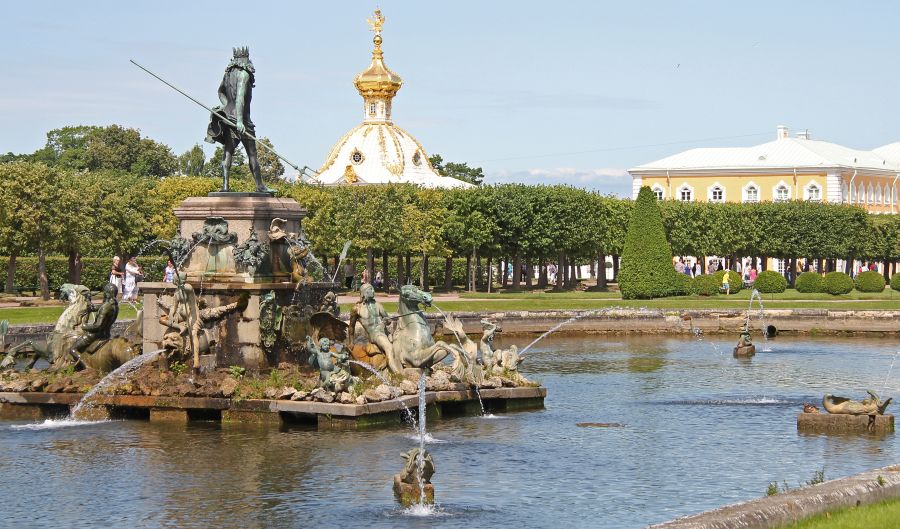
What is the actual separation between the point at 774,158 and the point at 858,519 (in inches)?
3977

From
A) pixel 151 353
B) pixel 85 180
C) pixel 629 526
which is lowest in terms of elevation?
pixel 629 526

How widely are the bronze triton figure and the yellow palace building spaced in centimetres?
8450

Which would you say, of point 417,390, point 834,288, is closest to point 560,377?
point 417,390

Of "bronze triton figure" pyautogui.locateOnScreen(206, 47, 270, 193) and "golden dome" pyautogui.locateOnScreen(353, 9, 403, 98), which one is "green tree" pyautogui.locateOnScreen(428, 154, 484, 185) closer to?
"golden dome" pyautogui.locateOnScreen(353, 9, 403, 98)

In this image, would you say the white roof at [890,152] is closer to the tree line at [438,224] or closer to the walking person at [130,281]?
the tree line at [438,224]

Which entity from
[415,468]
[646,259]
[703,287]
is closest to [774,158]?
[703,287]

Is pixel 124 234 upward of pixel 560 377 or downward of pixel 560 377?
upward

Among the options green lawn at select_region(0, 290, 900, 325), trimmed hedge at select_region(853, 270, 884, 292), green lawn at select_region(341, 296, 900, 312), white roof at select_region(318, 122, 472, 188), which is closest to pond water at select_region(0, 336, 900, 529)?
green lawn at select_region(0, 290, 900, 325)

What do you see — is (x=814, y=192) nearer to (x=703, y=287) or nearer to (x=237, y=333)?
(x=703, y=287)

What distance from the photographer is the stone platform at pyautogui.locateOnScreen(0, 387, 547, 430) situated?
65.4ft

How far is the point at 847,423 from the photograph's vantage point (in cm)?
2011

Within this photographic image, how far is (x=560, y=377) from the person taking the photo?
2800 cm

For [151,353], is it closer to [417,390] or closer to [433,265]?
[417,390]

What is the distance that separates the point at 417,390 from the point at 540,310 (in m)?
22.4
